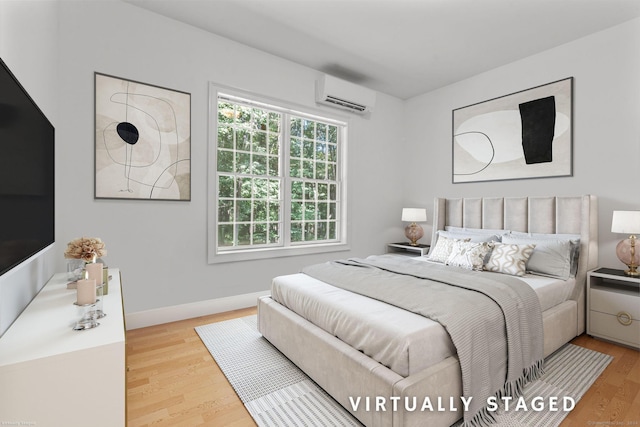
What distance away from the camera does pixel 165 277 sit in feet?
9.78

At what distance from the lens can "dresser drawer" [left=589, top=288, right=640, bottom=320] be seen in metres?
2.46

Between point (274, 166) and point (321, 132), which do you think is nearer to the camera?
point (274, 166)

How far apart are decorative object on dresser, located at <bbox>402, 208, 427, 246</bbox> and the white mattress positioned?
197cm

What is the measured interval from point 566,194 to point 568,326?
1438mm

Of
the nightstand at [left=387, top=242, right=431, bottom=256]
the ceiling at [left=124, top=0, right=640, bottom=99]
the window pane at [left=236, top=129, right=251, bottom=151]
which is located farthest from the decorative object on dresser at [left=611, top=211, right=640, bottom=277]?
the window pane at [left=236, top=129, right=251, bottom=151]

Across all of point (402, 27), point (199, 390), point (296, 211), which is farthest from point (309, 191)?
point (199, 390)

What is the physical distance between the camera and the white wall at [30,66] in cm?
131

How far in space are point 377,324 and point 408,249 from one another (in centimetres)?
305

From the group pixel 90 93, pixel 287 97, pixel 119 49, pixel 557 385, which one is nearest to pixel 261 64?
pixel 287 97

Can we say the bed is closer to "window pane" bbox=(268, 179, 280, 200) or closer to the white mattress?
the white mattress

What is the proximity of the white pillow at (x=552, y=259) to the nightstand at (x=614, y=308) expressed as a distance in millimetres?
273

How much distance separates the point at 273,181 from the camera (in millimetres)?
3775

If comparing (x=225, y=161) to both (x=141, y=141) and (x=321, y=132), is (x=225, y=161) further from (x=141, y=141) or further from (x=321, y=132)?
(x=321, y=132)

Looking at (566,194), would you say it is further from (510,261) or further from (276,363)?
(276,363)
